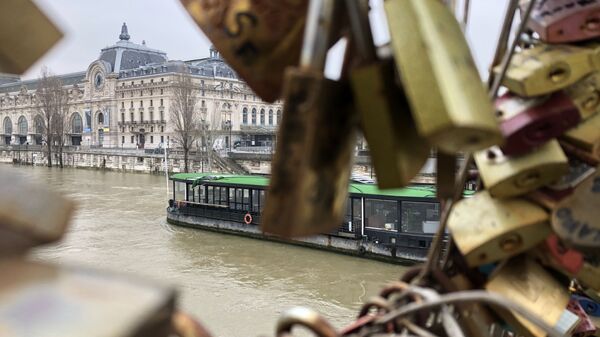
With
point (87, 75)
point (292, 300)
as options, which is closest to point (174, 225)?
point (292, 300)

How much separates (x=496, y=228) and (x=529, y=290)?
0.61ft

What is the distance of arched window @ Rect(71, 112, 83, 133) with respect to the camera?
5231 centimetres

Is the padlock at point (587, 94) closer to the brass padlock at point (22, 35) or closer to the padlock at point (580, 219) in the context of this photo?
the padlock at point (580, 219)

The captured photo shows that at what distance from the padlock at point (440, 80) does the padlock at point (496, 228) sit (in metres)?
0.51

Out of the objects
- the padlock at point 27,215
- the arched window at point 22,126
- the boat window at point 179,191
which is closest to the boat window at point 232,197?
the boat window at point 179,191

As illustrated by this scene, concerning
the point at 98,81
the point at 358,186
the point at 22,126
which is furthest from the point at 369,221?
the point at 22,126

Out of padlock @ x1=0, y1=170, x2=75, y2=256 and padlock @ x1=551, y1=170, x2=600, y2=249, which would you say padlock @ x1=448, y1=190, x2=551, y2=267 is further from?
padlock @ x1=0, y1=170, x2=75, y2=256

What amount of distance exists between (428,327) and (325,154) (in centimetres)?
53

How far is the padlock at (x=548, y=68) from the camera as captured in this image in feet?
3.58

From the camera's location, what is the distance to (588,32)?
121cm

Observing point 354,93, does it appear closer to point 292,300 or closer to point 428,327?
point 428,327

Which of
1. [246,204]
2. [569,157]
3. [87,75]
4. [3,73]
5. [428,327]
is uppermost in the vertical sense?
[87,75]

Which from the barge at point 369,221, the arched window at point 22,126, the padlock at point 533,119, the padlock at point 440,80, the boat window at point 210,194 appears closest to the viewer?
the padlock at point 440,80

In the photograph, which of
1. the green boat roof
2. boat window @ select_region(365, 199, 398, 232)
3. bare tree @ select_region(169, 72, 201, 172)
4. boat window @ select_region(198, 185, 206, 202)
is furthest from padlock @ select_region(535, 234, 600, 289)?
bare tree @ select_region(169, 72, 201, 172)
